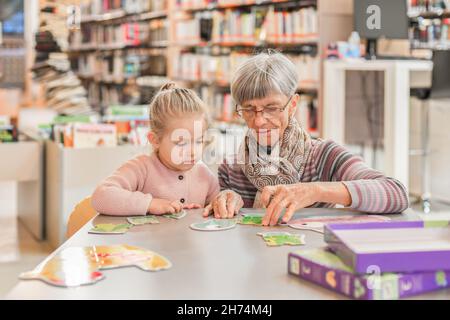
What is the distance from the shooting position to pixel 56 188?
13.5 ft

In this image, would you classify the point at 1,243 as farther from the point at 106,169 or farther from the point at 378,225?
the point at 378,225

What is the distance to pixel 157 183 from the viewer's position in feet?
6.61

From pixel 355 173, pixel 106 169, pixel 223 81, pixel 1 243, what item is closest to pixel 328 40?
pixel 223 81

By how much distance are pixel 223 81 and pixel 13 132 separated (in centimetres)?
296

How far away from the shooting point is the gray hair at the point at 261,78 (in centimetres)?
190

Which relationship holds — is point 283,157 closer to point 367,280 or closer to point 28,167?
point 367,280

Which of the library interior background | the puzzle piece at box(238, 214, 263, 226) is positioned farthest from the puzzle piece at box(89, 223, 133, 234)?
the library interior background

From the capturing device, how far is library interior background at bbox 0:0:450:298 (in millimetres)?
4109

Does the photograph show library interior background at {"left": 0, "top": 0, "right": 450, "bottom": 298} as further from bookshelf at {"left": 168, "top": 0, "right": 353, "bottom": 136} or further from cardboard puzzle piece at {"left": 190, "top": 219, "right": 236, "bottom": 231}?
cardboard puzzle piece at {"left": 190, "top": 219, "right": 236, "bottom": 231}

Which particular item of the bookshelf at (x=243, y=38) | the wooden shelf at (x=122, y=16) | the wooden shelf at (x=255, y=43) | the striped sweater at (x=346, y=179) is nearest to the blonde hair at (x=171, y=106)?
the striped sweater at (x=346, y=179)

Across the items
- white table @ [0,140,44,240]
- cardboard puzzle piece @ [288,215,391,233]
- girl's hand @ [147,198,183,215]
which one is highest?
girl's hand @ [147,198,183,215]

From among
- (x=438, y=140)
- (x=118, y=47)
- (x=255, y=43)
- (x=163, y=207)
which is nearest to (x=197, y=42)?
(x=255, y=43)

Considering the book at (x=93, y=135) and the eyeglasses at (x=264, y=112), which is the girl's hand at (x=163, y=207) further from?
the book at (x=93, y=135)

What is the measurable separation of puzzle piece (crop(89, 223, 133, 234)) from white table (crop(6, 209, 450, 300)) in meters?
0.03
